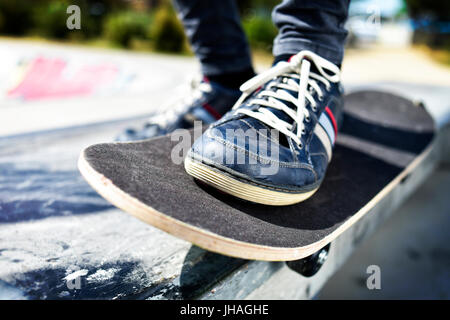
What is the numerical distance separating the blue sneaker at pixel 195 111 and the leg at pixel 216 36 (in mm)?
87

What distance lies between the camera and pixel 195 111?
145 cm

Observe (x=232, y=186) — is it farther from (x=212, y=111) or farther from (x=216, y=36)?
(x=216, y=36)

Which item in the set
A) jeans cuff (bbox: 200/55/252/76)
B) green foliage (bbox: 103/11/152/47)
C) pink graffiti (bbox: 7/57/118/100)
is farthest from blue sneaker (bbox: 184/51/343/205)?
green foliage (bbox: 103/11/152/47)

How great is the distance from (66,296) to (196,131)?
63 cm

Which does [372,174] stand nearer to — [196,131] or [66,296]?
[196,131]

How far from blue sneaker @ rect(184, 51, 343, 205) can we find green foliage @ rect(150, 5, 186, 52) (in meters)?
10.9

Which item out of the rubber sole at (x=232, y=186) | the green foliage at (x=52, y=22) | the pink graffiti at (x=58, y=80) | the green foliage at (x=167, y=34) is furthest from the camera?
the green foliage at (x=52, y=22)

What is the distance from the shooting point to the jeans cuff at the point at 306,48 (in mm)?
1079

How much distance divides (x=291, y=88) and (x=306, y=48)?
6.4 inches

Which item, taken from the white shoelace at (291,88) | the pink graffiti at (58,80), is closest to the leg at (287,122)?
the white shoelace at (291,88)

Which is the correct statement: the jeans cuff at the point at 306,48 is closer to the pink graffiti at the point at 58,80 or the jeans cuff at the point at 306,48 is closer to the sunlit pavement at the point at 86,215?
the sunlit pavement at the point at 86,215

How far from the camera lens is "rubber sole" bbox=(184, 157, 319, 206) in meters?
0.83

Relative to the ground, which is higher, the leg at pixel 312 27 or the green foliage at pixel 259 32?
the leg at pixel 312 27

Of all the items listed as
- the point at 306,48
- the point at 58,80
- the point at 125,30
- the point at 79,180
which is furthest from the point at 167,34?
the point at 306,48
